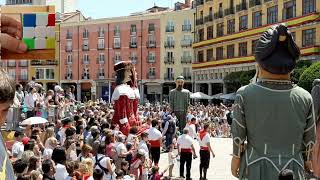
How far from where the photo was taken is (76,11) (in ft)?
280

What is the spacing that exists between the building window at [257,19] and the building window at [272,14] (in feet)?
5.05

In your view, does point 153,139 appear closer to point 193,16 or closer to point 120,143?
point 120,143

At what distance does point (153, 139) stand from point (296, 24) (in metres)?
33.0

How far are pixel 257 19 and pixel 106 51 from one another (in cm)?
3038

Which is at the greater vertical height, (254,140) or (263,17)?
(263,17)

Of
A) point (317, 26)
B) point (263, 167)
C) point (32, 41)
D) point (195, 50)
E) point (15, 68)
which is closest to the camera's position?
point (32, 41)

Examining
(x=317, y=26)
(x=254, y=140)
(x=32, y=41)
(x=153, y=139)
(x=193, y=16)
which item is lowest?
(x=153, y=139)

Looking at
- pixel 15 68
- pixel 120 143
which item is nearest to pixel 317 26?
pixel 120 143

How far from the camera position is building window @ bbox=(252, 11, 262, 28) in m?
50.1

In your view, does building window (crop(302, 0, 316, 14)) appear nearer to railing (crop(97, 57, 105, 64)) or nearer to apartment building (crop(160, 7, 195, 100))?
apartment building (crop(160, 7, 195, 100))

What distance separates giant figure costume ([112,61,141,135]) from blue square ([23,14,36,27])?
9845mm

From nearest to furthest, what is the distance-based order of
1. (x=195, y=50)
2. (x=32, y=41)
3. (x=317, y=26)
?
(x=32, y=41) < (x=317, y=26) < (x=195, y=50)

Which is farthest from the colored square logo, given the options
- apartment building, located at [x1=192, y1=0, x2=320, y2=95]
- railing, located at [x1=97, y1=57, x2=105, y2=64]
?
railing, located at [x1=97, y1=57, x2=105, y2=64]

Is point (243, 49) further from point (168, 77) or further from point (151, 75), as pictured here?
point (151, 75)
